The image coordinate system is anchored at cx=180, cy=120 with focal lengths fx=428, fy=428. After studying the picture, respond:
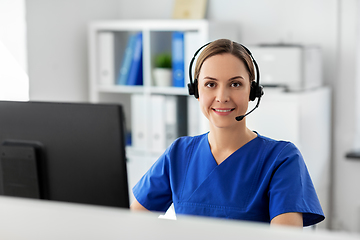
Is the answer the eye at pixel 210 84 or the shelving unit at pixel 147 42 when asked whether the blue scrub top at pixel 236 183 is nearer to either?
the eye at pixel 210 84

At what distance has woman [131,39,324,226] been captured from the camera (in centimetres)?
108

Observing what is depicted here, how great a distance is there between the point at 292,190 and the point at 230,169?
177 millimetres

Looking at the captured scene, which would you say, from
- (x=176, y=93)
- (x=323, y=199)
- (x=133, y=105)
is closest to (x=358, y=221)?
(x=323, y=199)

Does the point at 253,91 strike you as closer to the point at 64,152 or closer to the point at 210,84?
the point at 210,84

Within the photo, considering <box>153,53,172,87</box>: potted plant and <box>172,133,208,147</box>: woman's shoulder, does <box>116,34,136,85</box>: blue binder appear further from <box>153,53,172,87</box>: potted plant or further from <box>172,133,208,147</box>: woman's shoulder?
<box>172,133,208,147</box>: woman's shoulder

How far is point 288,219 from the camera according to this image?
3.42ft

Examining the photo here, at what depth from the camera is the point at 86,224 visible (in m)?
0.26

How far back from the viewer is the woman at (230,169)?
1077 millimetres

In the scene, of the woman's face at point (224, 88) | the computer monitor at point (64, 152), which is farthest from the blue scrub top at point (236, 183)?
the computer monitor at point (64, 152)

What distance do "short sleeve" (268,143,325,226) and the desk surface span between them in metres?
0.82


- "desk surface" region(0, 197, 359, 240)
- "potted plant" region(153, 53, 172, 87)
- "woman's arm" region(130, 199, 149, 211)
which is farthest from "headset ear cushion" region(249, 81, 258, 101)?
"potted plant" region(153, 53, 172, 87)

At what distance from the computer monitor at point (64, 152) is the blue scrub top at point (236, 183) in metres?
0.37

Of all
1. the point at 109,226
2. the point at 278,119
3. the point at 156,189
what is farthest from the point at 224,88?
the point at 278,119

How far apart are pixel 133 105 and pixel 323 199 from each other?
53.9 inches
